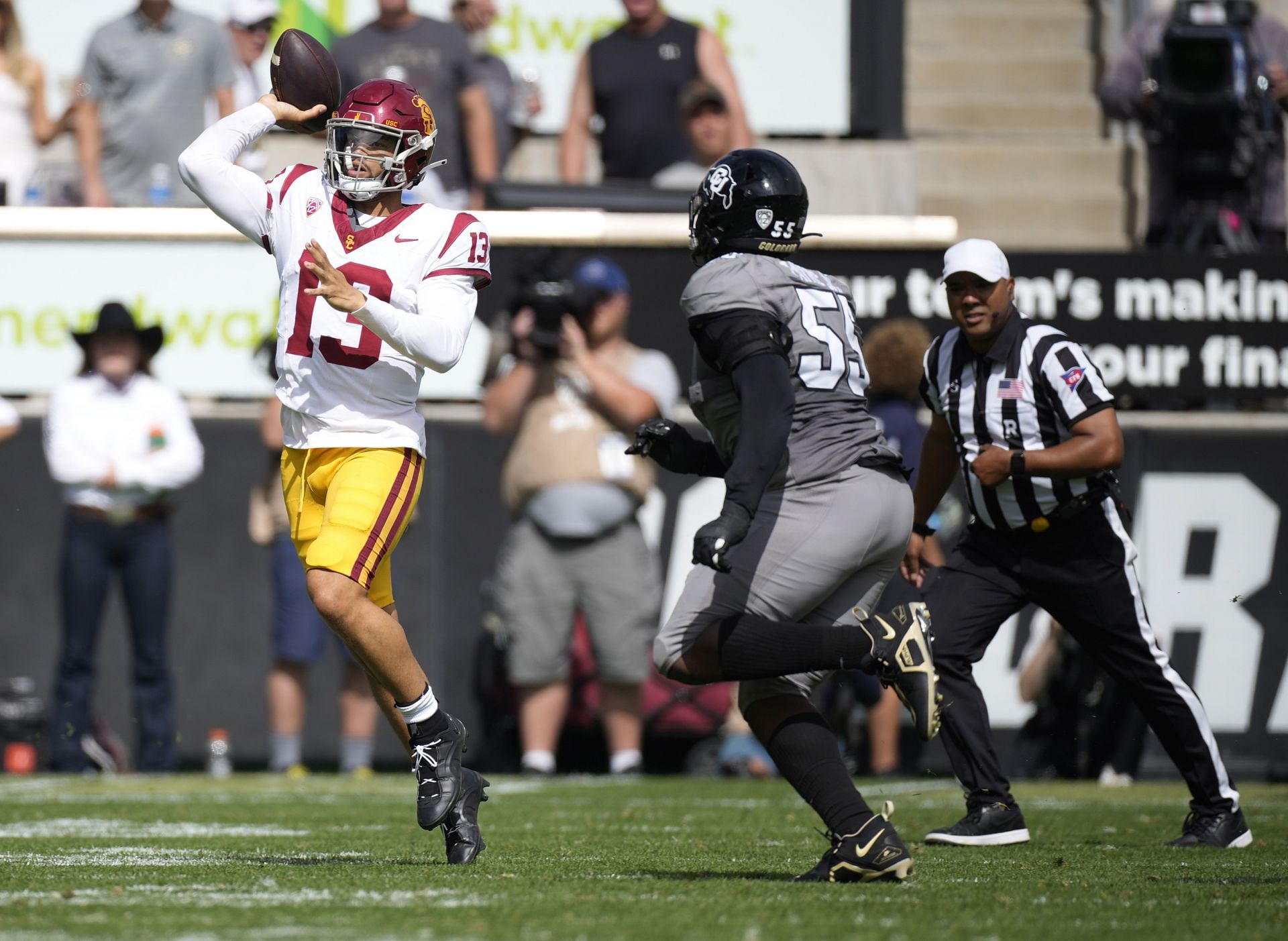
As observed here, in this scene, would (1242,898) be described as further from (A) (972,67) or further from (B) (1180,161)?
(A) (972,67)

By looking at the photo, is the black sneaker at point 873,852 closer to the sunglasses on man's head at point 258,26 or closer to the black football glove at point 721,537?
the black football glove at point 721,537

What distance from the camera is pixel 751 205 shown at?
15.5 feet

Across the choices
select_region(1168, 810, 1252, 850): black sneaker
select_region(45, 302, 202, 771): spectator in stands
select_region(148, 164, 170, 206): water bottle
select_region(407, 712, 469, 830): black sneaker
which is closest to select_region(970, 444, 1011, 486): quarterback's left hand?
select_region(1168, 810, 1252, 850): black sneaker

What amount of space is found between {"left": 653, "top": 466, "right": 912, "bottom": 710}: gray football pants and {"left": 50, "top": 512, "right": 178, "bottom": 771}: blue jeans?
17.1 feet

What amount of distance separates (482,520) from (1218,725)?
3.75 metres

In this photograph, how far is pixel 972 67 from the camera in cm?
1362

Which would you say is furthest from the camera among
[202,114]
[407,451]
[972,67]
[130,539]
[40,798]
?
[972,67]

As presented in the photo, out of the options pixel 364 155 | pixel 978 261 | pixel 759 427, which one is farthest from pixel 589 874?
pixel 978 261

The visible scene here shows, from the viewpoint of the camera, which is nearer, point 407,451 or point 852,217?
point 407,451

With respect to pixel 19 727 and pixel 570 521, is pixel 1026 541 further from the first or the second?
pixel 19 727

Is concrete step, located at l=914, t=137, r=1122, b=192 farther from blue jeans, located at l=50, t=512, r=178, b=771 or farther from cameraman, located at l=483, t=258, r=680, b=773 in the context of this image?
blue jeans, located at l=50, t=512, r=178, b=771

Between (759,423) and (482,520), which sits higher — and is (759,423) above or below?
above

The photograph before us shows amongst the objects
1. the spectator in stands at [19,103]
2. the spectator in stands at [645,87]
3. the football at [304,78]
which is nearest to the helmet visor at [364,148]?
the football at [304,78]

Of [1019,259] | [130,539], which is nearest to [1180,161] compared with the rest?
[1019,259]
